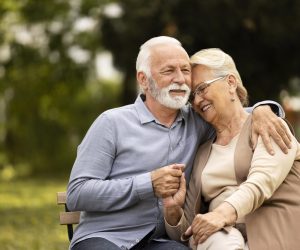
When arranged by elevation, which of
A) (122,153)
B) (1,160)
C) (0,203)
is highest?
(122,153)

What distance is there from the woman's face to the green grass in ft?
14.3

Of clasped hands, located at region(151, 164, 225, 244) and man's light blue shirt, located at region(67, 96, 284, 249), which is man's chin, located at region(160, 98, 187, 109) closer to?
man's light blue shirt, located at region(67, 96, 284, 249)

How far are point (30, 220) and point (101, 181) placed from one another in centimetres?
770

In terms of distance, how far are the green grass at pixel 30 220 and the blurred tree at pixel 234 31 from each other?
165 inches

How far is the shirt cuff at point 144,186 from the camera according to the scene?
3.93 metres

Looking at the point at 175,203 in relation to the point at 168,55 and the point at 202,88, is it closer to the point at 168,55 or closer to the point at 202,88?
the point at 202,88

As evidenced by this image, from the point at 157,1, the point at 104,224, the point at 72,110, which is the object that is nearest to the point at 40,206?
the point at 157,1

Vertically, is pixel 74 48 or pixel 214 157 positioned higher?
pixel 214 157

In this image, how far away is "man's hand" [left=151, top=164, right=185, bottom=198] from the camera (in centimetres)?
386

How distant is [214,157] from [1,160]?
81.8 feet

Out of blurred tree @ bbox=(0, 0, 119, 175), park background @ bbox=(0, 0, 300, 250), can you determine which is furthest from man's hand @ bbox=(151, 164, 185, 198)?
blurred tree @ bbox=(0, 0, 119, 175)

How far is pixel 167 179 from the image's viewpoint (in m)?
3.87

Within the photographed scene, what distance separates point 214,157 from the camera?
4.12 meters

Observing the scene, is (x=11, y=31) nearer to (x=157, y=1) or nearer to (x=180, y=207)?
(x=157, y=1)
